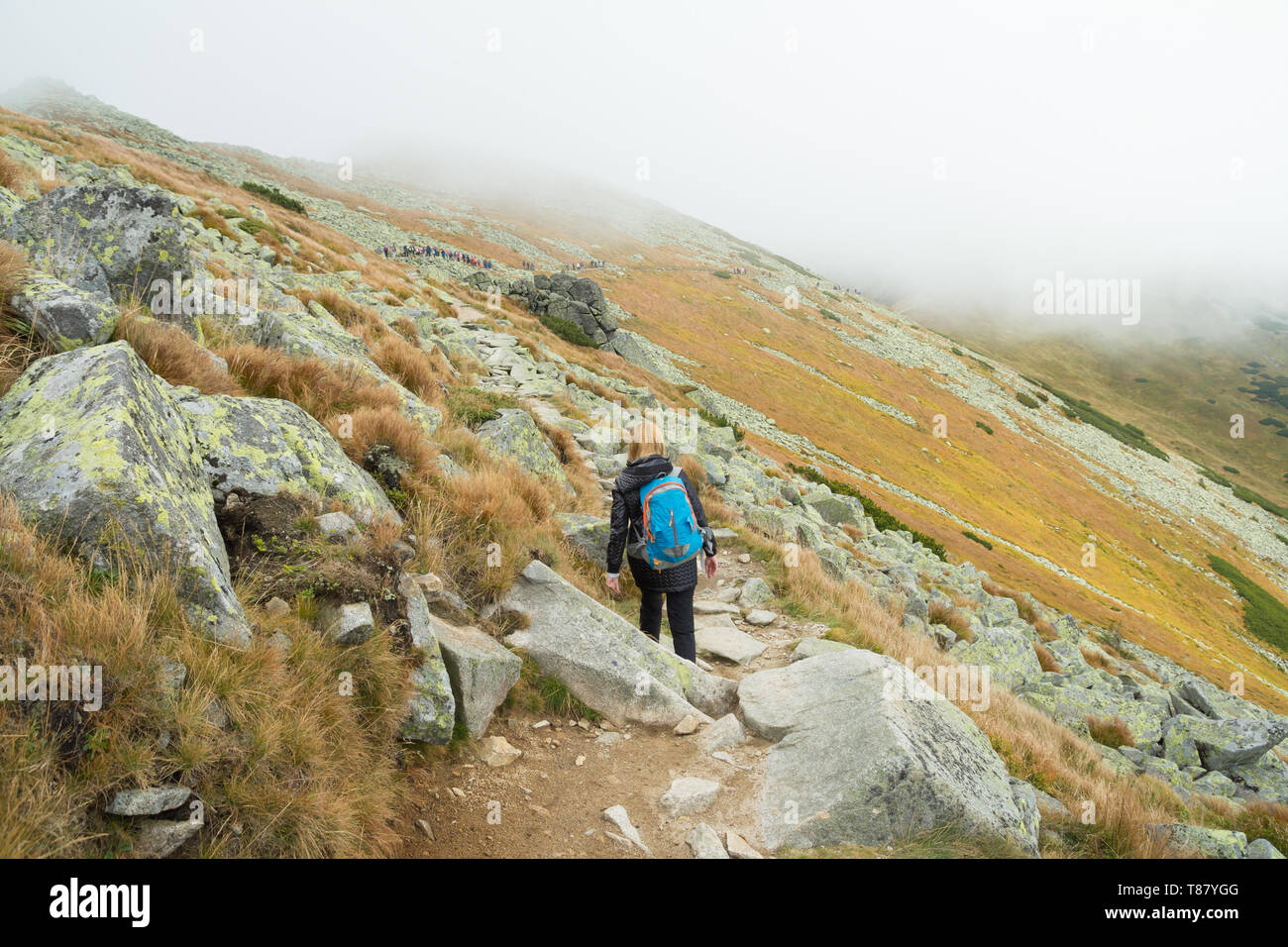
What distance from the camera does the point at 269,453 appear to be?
516 cm

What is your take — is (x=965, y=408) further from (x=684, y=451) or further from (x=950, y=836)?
(x=950, y=836)

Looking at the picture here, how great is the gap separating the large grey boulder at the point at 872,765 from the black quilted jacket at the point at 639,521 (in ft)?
4.66

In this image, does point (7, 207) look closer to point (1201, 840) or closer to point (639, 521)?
point (639, 521)

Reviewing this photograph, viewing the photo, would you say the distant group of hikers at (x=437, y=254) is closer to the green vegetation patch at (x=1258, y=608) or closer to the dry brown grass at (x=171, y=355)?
the dry brown grass at (x=171, y=355)

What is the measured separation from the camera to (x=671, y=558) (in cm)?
658

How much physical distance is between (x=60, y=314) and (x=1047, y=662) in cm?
2244

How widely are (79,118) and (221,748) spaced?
345 ft

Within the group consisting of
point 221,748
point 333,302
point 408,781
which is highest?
point 333,302

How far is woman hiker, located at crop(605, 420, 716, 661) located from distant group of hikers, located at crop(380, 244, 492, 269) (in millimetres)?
52675

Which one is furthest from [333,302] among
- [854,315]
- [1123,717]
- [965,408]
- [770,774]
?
[854,315]

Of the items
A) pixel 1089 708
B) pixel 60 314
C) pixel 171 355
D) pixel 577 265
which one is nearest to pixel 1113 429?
pixel 577 265

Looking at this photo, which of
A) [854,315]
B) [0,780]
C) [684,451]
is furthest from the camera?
[854,315]

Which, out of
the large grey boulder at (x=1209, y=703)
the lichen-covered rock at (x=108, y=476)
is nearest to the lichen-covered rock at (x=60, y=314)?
the lichen-covered rock at (x=108, y=476)

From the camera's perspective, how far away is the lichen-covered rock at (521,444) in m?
10.1
